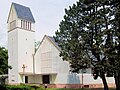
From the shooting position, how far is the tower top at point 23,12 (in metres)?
60.0

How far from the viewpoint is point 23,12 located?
61.6 metres

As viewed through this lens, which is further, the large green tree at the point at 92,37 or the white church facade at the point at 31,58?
the white church facade at the point at 31,58

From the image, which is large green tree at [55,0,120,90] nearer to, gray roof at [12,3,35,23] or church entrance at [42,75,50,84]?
church entrance at [42,75,50,84]

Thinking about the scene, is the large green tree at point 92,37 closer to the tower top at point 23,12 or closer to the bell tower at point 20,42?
the bell tower at point 20,42

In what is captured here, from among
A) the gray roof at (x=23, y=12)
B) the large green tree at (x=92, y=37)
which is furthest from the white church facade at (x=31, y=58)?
the large green tree at (x=92, y=37)

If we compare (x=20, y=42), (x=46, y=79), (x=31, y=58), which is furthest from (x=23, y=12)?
(x=46, y=79)

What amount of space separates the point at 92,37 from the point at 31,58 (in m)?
31.2

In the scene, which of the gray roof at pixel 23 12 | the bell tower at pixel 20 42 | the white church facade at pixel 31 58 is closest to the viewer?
the white church facade at pixel 31 58

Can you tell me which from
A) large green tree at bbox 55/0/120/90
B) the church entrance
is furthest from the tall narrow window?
large green tree at bbox 55/0/120/90

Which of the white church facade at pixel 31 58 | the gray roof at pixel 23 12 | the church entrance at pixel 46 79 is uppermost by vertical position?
the gray roof at pixel 23 12

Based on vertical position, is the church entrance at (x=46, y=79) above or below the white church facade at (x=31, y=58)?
below

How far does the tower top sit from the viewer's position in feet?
197

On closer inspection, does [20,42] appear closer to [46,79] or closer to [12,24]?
[12,24]

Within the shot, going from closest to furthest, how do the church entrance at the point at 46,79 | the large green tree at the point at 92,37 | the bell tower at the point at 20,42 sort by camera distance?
the large green tree at the point at 92,37 < the church entrance at the point at 46,79 < the bell tower at the point at 20,42
